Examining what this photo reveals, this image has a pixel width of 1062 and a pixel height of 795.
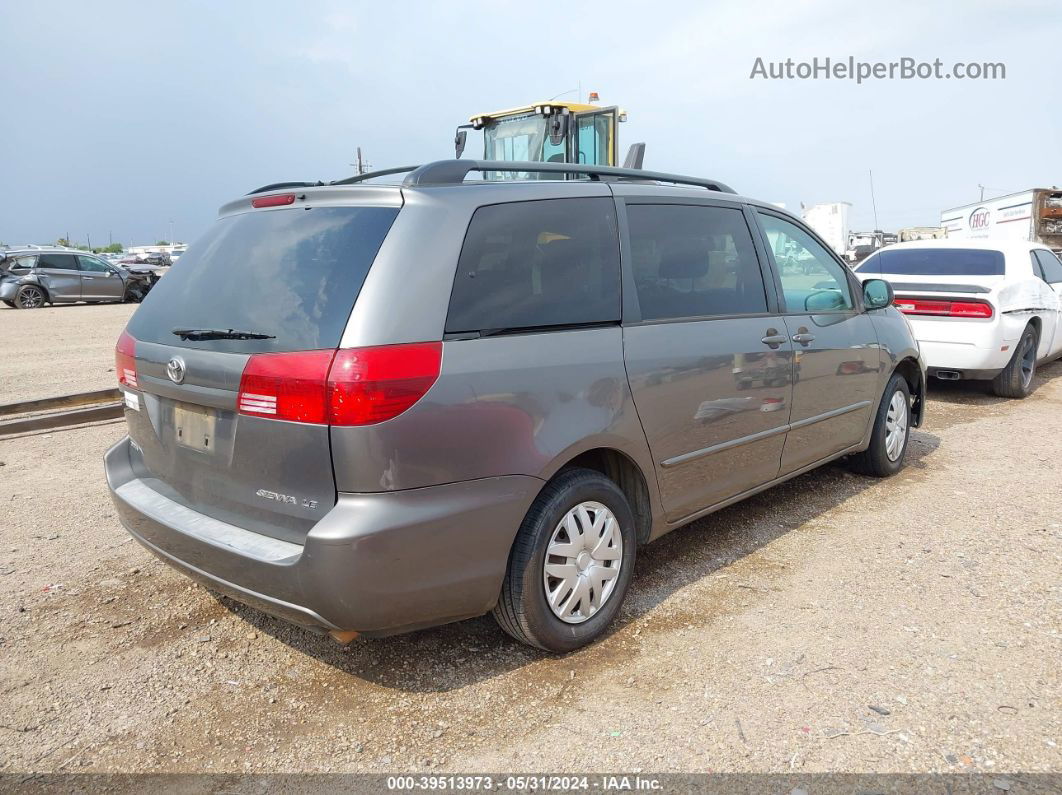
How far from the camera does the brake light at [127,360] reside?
3.16m

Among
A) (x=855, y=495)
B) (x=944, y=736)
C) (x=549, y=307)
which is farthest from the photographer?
(x=855, y=495)

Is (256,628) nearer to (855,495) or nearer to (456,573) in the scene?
(456,573)

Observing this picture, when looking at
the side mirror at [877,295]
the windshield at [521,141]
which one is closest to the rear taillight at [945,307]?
the side mirror at [877,295]

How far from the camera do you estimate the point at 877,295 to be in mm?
4957

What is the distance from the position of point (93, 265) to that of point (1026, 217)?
84.2 ft

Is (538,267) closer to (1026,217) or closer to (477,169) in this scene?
(477,169)

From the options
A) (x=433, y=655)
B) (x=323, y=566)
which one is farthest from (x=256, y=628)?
(x=323, y=566)

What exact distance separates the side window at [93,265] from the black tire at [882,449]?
2218 centimetres

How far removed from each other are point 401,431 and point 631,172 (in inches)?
71.9

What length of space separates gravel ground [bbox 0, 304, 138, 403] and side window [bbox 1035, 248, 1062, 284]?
33.9ft

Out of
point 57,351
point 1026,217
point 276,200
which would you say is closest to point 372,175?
point 276,200

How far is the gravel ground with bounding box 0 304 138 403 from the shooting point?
898 cm

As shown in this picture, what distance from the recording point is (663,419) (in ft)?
11.0

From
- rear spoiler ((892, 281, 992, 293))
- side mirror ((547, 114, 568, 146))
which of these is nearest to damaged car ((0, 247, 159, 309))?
side mirror ((547, 114, 568, 146))
